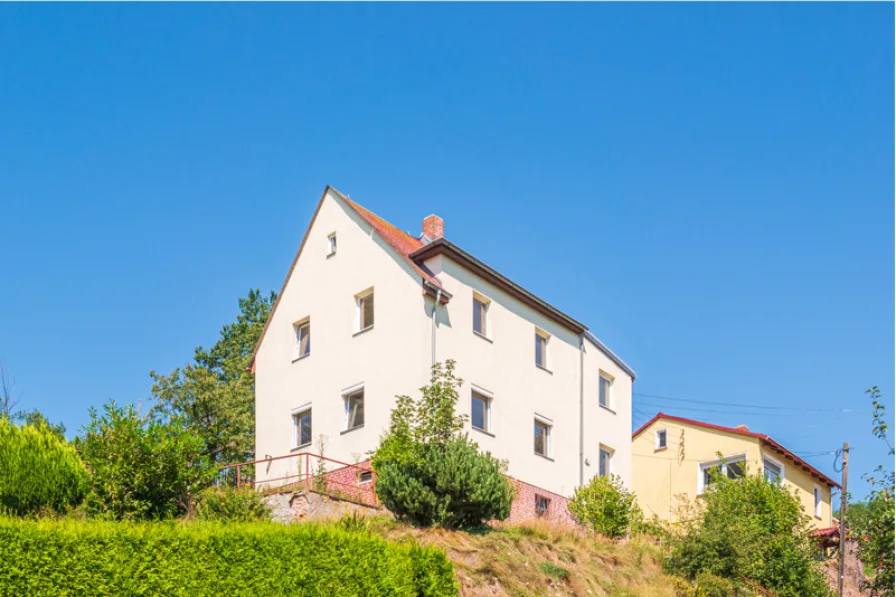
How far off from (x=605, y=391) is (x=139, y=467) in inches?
834

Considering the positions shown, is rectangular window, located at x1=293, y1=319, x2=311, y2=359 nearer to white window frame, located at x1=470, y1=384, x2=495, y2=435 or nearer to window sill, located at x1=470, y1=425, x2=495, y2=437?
white window frame, located at x1=470, y1=384, x2=495, y2=435

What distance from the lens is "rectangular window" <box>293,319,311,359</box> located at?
3634cm

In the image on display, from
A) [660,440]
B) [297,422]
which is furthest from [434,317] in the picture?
[660,440]

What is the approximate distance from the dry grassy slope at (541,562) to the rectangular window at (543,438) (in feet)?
19.7

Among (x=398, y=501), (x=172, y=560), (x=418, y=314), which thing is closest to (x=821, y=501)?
(x=418, y=314)

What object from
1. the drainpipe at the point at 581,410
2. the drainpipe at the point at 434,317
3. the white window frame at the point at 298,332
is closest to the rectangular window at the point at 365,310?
the drainpipe at the point at 434,317

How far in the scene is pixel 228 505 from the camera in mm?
24578

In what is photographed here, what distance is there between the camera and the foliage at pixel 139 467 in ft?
78.4

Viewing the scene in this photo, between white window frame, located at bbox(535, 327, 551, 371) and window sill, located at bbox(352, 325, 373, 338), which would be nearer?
window sill, located at bbox(352, 325, 373, 338)

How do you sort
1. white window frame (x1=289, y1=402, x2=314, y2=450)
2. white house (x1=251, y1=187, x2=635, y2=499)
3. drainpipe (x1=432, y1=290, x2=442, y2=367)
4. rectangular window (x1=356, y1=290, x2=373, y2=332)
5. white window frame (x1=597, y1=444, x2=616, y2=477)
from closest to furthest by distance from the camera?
drainpipe (x1=432, y1=290, x2=442, y2=367) < white house (x1=251, y1=187, x2=635, y2=499) < rectangular window (x1=356, y1=290, x2=373, y2=332) < white window frame (x1=289, y1=402, x2=314, y2=450) < white window frame (x1=597, y1=444, x2=616, y2=477)

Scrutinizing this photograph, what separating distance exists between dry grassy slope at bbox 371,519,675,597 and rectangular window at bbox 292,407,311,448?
8.62m

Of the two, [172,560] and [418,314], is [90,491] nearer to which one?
[172,560]

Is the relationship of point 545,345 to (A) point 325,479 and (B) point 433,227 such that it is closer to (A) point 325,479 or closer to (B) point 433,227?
(B) point 433,227

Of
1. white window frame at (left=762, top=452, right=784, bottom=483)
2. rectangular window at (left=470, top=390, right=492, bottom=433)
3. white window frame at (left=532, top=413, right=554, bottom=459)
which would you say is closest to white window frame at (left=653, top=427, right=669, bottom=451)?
white window frame at (left=762, top=452, right=784, bottom=483)
